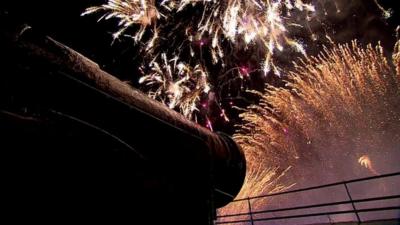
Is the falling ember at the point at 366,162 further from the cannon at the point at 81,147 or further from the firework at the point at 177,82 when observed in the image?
the cannon at the point at 81,147

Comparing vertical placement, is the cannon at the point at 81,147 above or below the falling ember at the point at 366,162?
above

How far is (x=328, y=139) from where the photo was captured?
87.9 feet

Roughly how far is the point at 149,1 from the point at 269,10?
3.72 m

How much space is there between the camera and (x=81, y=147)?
4.21 ft

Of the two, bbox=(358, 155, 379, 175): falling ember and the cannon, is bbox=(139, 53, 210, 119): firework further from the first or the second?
bbox=(358, 155, 379, 175): falling ember

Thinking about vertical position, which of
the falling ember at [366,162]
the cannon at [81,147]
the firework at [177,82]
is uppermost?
the cannon at [81,147]

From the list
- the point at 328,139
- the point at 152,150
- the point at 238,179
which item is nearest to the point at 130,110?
the point at 152,150

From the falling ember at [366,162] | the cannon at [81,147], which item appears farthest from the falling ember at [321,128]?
the cannon at [81,147]

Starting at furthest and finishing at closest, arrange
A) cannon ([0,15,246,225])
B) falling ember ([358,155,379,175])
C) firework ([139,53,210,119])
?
falling ember ([358,155,379,175]), firework ([139,53,210,119]), cannon ([0,15,246,225])

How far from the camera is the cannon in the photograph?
111 cm

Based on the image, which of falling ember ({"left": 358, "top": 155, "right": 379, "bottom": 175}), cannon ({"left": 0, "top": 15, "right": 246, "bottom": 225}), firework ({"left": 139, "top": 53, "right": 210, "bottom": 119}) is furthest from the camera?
falling ember ({"left": 358, "top": 155, "right": 379, "bottom": 175})

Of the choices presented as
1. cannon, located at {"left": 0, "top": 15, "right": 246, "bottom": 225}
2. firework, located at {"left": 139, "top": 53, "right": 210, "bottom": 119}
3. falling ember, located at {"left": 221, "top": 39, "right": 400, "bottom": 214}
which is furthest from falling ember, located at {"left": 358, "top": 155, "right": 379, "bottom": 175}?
cannon, located at {"left": 0, "top": 15, "right": 246, "bottom": 225}

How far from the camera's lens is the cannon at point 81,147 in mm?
1106

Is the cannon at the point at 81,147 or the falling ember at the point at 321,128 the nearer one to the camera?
the cannon at the point at 81,147
